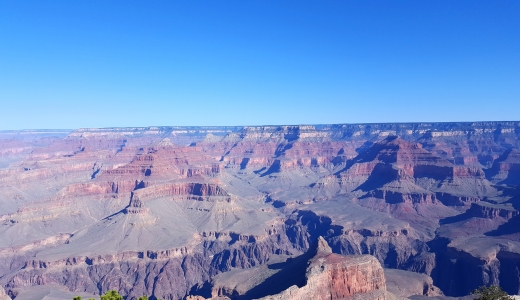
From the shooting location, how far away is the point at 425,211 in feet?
528

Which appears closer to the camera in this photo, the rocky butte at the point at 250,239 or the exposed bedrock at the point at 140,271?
the rocky butte at the point at 250,239

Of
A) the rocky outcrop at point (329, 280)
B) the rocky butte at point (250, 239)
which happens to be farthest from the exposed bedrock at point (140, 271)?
the rocky outcrop at point (329, 280)

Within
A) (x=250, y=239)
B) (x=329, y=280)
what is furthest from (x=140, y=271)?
(x=329, y=280)

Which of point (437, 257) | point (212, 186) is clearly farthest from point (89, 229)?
point (437, 257)

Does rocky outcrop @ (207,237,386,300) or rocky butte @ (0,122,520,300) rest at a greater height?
rocky outcrop @ (207,237,386,300)

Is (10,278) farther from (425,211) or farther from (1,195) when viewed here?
(425,211)

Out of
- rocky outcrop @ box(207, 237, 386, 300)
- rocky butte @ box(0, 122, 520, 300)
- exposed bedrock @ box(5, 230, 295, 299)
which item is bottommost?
exposed bedrock @ box(5, 230, 295, 299)

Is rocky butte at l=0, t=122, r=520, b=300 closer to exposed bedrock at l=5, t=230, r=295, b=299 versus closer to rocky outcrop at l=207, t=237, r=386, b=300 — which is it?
rocky outcrop at l=207, t=237, r=386, b=300

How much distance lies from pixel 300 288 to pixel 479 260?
67.1m

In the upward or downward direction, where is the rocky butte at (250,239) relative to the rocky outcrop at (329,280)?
downward

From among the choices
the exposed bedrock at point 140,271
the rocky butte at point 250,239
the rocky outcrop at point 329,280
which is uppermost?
the rocky outcrop at point 329,280

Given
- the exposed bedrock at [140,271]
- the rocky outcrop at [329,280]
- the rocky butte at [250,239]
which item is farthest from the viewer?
the exposed bedrock at [140,271]

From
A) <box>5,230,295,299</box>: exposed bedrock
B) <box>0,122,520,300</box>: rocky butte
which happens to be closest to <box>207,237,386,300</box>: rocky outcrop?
<box>0,122,520,300</box>: rocky butte

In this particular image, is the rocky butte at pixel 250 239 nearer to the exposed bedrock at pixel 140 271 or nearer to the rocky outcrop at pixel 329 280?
the rocky outcrop at pixel 329 280
